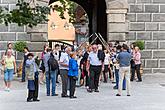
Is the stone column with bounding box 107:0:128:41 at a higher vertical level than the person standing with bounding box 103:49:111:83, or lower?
higher

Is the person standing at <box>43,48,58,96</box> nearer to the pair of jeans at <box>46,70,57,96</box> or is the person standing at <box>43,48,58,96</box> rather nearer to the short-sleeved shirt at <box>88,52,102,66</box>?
the pair of jeans at <box>46,70,57,96</box>

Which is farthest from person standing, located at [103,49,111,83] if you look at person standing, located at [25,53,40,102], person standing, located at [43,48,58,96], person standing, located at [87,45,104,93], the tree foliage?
the tree foliage

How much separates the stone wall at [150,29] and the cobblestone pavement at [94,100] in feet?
12.6

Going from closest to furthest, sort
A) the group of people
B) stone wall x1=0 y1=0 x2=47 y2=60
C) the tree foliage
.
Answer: the tree foliage, the group of people, stone wall x1=0 y1=0 x2=47 y2=60

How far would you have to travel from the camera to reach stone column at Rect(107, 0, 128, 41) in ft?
71.2

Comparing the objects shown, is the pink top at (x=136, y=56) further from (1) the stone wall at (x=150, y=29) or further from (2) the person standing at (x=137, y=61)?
(1) the stone wall at (x=150, y=29)

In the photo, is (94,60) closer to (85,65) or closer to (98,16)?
(85,65)

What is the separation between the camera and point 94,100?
14.4m

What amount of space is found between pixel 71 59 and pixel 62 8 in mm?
7688

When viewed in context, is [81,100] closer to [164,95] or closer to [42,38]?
[164,95]

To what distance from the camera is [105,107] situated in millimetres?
12906

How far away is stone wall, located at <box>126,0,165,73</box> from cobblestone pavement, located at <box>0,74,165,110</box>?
383cm

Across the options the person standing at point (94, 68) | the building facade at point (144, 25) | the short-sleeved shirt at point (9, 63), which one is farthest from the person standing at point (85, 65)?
the building facade at point (144, 25)

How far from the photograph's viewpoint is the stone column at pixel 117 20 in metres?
21.7
